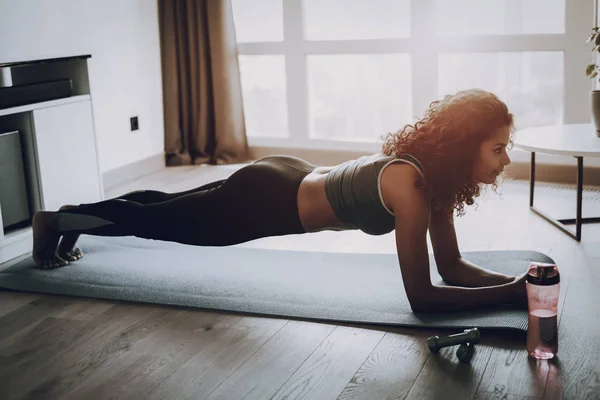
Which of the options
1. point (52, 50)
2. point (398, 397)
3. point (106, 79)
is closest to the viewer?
point (398, 397)

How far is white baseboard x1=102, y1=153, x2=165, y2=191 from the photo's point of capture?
422cm

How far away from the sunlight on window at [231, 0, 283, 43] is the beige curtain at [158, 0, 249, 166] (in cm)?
16

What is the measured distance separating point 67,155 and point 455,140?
74.1 inches

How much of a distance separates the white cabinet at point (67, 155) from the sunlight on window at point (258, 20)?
1485 mm

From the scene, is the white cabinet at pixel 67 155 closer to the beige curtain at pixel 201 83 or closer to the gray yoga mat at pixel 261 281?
the gray yoga mat at pixel 261 281

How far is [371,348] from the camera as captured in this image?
6.76 ft

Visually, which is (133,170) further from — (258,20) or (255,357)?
(255,357)

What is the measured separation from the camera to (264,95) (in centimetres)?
473

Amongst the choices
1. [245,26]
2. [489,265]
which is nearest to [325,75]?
[245,26]

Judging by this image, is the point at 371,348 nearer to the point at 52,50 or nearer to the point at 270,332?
the point at 270,332

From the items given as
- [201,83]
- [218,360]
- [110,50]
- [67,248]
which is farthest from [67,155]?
[218,360]

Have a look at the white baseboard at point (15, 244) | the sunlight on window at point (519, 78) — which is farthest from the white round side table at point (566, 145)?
the white baseboard at point (15, 244)

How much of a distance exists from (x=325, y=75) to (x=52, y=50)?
1540mm

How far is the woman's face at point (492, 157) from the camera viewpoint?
208cm
